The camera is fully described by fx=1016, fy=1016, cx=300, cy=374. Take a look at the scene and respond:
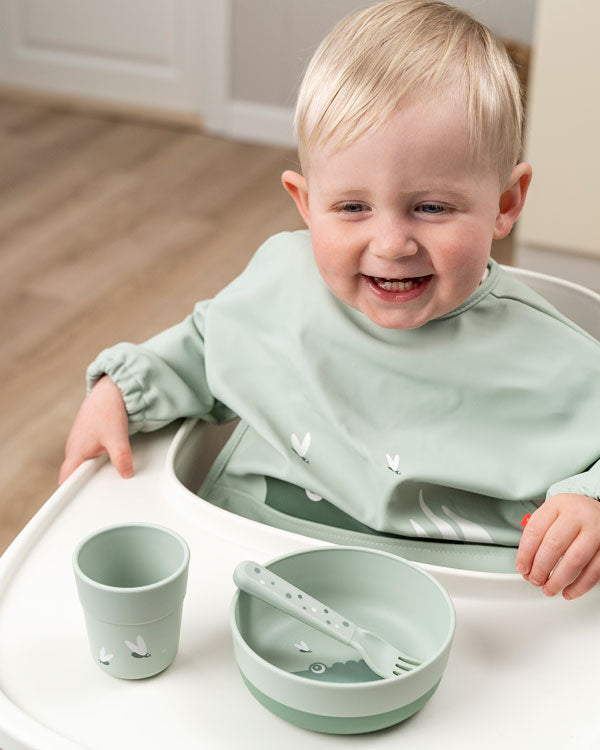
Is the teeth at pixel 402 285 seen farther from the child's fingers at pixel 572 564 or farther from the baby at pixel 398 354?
the child's fingers at pixel 572 564

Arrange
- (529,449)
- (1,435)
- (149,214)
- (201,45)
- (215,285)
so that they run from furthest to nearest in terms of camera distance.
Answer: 1. (201,45)
2. (149,214)
3. (215,285)
4. (1,435)
5. (529,449)

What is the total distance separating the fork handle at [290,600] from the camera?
0.61 meters

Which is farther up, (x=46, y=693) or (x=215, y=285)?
(x=46, y=693)

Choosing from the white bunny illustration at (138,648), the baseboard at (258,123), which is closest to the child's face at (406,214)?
the white bunny illustration at (138,648)

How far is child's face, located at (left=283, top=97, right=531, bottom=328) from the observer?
2.33 feet

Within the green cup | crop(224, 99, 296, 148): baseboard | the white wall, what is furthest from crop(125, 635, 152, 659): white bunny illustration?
crop(224, 99, 296, 148): baseboard

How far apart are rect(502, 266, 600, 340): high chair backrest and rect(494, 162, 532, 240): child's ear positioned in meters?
0.17

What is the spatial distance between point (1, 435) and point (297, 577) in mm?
1087

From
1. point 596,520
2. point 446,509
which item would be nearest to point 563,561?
point 596,520

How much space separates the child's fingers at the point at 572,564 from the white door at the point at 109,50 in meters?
2.53

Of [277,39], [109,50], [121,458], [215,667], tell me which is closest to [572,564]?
[215,667]

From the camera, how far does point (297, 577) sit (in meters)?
0.68

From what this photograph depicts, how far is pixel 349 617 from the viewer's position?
0.68 metres

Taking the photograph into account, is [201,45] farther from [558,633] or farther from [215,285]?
[558,633]
